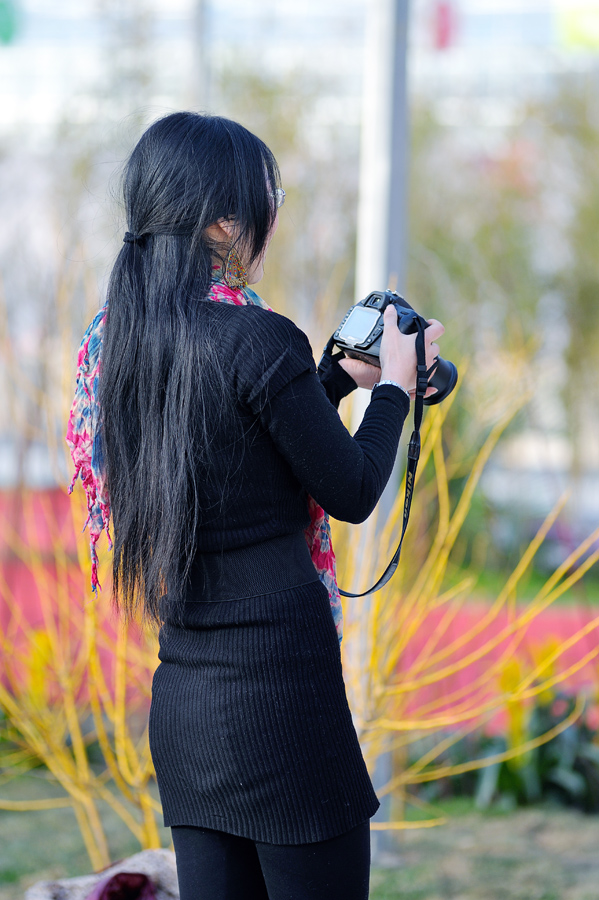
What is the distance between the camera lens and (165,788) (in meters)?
1.08

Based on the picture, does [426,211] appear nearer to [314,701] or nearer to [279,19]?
[279,19]

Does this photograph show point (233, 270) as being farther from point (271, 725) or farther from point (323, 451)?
point (271, 725)

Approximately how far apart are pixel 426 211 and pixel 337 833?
26.0ft

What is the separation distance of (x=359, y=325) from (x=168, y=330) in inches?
10.8

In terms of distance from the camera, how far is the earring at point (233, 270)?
1031 millimetres

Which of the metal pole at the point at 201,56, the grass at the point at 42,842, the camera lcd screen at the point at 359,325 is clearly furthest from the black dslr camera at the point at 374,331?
the metal pole at the point at 201,56

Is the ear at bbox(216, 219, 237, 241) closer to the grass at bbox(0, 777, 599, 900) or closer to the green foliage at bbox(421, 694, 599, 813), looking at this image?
the grass at bbox(0, 777, 599, 900)

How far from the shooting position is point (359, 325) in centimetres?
113

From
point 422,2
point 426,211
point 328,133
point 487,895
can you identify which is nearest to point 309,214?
point 328,133

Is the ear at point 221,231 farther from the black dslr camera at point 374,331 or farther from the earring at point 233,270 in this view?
the black dslr camera at point 374,331

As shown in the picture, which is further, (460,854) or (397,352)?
(460,854)

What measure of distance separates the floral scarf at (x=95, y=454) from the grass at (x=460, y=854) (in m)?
1.72

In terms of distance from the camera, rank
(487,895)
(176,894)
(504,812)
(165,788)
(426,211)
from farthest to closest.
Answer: (426,211)
(504,812)
(487,895)
(176,894)
(165,788)

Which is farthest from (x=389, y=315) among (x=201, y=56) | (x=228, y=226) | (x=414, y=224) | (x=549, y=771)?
(x=414, y=224)
